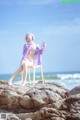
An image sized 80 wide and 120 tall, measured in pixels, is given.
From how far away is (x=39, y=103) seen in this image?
4.02 m

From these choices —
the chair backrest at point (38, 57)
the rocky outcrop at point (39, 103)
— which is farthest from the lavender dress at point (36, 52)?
the rocky outcrop at point (39, 103)

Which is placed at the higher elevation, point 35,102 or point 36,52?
point 36,52

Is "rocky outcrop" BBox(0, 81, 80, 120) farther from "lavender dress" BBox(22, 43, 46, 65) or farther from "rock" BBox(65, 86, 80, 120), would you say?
"lavender dress" BBox(22, 43, 46, 65)

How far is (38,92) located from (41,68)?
57 centimetres

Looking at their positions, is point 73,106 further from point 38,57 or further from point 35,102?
point 38,57

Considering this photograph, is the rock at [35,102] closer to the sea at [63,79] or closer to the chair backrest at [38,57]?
the chair backrest at [38,57]

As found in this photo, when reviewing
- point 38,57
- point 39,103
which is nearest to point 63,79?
point 38,57

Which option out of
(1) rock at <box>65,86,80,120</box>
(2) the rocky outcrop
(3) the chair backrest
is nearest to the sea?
(3) the chair backrest

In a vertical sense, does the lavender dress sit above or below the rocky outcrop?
above

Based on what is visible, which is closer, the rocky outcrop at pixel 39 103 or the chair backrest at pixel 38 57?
the rocky outcrop at pixel 39 103

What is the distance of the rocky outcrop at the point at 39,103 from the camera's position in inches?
154

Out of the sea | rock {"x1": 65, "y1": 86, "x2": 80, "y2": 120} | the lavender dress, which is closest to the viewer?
rock {"x1": 65, "y1": 86, "x2": 80, "y2": 120}

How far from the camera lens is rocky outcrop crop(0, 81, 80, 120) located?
3.92m

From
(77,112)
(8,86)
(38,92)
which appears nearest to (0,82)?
(8,86)
